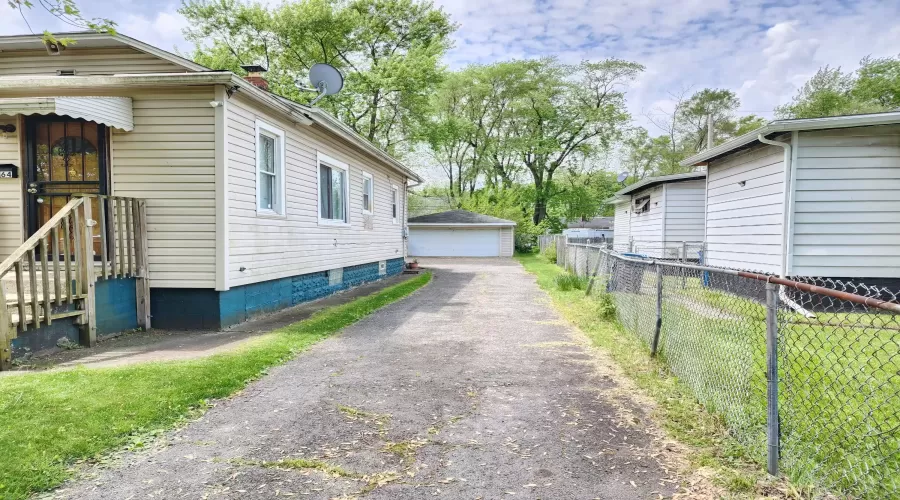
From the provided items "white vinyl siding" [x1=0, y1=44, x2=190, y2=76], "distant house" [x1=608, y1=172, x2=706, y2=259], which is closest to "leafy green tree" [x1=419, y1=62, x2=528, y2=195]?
"distant house" [x1=608, y1=172, x2=706, y2=259]

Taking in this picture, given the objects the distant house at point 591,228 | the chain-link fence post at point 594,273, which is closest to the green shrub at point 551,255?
the distant house at point 591,228

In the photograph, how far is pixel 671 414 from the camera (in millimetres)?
3584

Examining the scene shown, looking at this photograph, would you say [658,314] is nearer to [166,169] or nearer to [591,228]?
[166,169]

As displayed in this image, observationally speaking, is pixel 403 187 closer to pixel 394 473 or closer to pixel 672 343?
pixel 672 343

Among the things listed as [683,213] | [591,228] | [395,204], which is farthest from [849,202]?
[591,228]

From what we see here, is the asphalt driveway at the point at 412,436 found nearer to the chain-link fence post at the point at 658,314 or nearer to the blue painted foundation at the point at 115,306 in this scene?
the chain-link fence post at the point at 658,314

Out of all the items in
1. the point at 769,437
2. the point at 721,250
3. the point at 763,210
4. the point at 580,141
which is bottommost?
the point at 769,437

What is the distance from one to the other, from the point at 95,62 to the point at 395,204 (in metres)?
9.57

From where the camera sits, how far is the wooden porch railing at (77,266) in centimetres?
480

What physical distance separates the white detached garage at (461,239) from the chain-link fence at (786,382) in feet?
77.5

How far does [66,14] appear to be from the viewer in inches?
195

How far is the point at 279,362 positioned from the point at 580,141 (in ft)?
127

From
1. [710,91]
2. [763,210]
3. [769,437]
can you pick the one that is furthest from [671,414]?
[710,91]

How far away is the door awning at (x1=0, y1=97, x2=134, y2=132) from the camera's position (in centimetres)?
557
